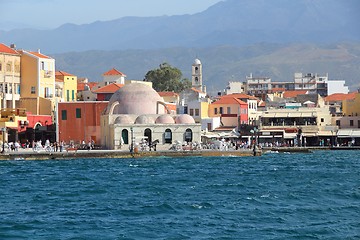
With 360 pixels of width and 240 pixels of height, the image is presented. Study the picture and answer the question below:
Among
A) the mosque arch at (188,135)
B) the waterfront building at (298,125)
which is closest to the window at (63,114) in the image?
the mosque arch at (188,135)

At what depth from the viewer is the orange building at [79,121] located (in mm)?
91188

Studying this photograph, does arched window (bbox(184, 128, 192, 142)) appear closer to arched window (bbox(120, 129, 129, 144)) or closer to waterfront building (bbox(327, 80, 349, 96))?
arched window (bbox(120, 129, 129, 144))

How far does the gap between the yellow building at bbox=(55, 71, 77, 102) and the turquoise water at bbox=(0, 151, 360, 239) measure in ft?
129

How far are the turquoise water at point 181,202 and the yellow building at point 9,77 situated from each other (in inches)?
1102

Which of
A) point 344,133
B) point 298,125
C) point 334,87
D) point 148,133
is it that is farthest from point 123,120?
point 334,87

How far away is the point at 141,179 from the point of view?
55.7m

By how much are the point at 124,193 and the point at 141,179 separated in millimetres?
9447

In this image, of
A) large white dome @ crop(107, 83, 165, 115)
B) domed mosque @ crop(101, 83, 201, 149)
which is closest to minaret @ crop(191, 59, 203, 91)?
large white dome @ crop(107, 83, 165, 115)

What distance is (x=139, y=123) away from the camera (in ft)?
286

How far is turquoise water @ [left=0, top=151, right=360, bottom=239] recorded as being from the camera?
33438 mm

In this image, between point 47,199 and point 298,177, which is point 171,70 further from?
point 47,199

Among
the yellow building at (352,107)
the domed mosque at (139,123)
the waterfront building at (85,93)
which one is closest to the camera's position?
the domed mosque at (139,123)

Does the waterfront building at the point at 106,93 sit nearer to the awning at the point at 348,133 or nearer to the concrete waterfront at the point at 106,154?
the concrete waterfront at the point at 106,154

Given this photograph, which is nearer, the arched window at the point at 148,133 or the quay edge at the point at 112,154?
the quay edge at the point at 112,154
